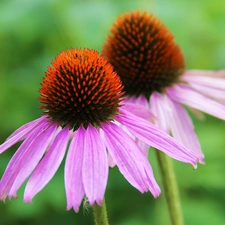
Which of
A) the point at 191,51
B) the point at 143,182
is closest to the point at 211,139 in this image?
the point at 191,51

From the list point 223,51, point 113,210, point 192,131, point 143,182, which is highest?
point 143,182

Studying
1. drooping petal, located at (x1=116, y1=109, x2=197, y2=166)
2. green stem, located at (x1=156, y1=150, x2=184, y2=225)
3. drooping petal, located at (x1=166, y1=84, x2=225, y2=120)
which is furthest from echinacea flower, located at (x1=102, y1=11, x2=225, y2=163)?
drooping petal, located at (x1=116, y1=109, x2=197, y2=166)

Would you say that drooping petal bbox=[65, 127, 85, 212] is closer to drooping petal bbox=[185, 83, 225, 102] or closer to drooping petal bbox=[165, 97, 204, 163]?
drooping petal bbox=[165, 97, 204, 163]

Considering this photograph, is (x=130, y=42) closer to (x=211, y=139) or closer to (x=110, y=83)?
(x=110, y=83)

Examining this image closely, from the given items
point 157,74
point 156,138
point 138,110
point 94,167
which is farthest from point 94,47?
point 94,167

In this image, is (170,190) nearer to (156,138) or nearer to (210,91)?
(156,138)

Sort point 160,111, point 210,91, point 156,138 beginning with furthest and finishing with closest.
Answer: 1. point 210,91
2. point 160,111
3. point 156,138
